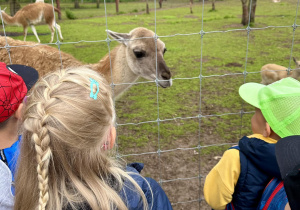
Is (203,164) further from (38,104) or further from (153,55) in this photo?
(38,104)

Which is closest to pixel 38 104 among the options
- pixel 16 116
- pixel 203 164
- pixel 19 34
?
pixel 16 116

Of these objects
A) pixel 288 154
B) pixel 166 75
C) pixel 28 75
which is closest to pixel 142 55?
pixel 166 75

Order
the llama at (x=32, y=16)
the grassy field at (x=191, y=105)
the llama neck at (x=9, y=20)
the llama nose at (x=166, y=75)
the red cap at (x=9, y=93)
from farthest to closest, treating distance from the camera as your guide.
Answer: the llama neck at (x=9, y=20) → the llama at (x=32, y=16) → the llama nose at (x=166, y=75) → the grassy field at (x=191, y=105) → the red cap at (x=9, y=93)

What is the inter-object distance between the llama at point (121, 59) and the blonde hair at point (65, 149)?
7.10 feet

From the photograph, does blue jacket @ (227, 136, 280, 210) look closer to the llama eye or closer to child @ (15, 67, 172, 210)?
child @ (15, 67, 172, 210)

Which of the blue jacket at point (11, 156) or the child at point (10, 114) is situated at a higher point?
the child at point (10, 114)

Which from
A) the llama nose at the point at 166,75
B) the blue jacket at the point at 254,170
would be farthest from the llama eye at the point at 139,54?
the blue jacket at the point at 254,170

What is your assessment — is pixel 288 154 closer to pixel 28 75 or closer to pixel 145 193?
pixel 145 193

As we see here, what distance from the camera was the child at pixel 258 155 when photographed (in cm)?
125

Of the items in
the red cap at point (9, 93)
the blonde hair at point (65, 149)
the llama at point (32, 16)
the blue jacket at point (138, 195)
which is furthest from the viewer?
the llama at point (32, 16)

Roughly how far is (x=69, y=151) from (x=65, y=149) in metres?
0.02

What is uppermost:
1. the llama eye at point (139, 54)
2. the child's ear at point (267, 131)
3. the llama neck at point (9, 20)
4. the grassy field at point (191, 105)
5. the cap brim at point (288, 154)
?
the llama neck at point (9, 20)

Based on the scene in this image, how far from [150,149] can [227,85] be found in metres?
Answer: 2.37

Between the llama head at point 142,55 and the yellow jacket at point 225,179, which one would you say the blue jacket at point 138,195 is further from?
the llama head at point 142,55
